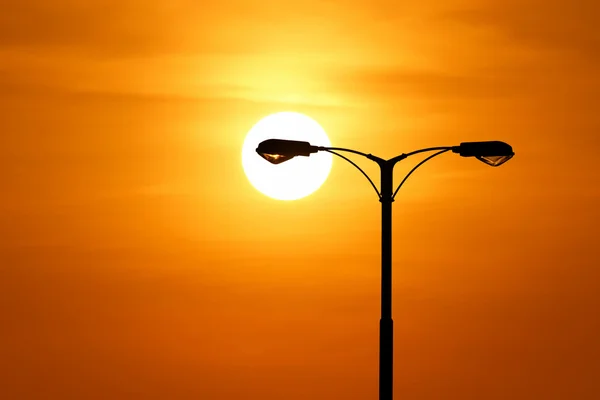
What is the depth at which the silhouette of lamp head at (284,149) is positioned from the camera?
17344 millimetres

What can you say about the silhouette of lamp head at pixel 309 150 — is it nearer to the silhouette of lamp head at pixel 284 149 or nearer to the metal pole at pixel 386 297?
the silhouette of lamp head at pixel 284 149

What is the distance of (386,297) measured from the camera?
1684 cm

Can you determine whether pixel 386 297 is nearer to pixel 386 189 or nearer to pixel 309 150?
pixel 386 189

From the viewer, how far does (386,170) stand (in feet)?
56.4

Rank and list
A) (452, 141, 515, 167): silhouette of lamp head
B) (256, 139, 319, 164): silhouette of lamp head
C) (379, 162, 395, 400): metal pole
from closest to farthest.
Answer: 1. (379, 162, 395, 400): metal pole
2. (256, 139, 319, 164): silhouette of lamp head
3. (452, 141, 515, 167): silhouette of lamp head

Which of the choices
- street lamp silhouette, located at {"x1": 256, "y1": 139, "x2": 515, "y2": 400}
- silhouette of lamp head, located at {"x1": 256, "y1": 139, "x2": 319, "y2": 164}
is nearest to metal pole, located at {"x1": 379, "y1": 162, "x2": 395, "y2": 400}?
street lamp silhouette, located at {"x1": 256, "y1": 139, "x2": 515, "y2": 400}

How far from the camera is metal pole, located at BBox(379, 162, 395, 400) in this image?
16.5 metres

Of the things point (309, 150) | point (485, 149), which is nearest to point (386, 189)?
point (309, 150)

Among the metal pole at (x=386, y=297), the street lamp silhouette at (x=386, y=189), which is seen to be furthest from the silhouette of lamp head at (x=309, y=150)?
the metal pole at (x=386, y=297)

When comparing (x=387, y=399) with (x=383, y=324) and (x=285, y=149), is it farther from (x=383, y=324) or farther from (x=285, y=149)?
(x=285, y=149)

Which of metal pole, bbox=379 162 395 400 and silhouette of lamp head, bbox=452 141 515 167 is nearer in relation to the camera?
metal pole, bbox=379 162 395 400

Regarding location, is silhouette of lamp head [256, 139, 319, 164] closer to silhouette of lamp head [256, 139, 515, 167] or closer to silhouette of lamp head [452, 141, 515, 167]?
silhouette of lamp head [256, 139, 515, 167]

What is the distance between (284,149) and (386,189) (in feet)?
5.81

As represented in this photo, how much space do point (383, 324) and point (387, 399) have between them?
3.77 feet
